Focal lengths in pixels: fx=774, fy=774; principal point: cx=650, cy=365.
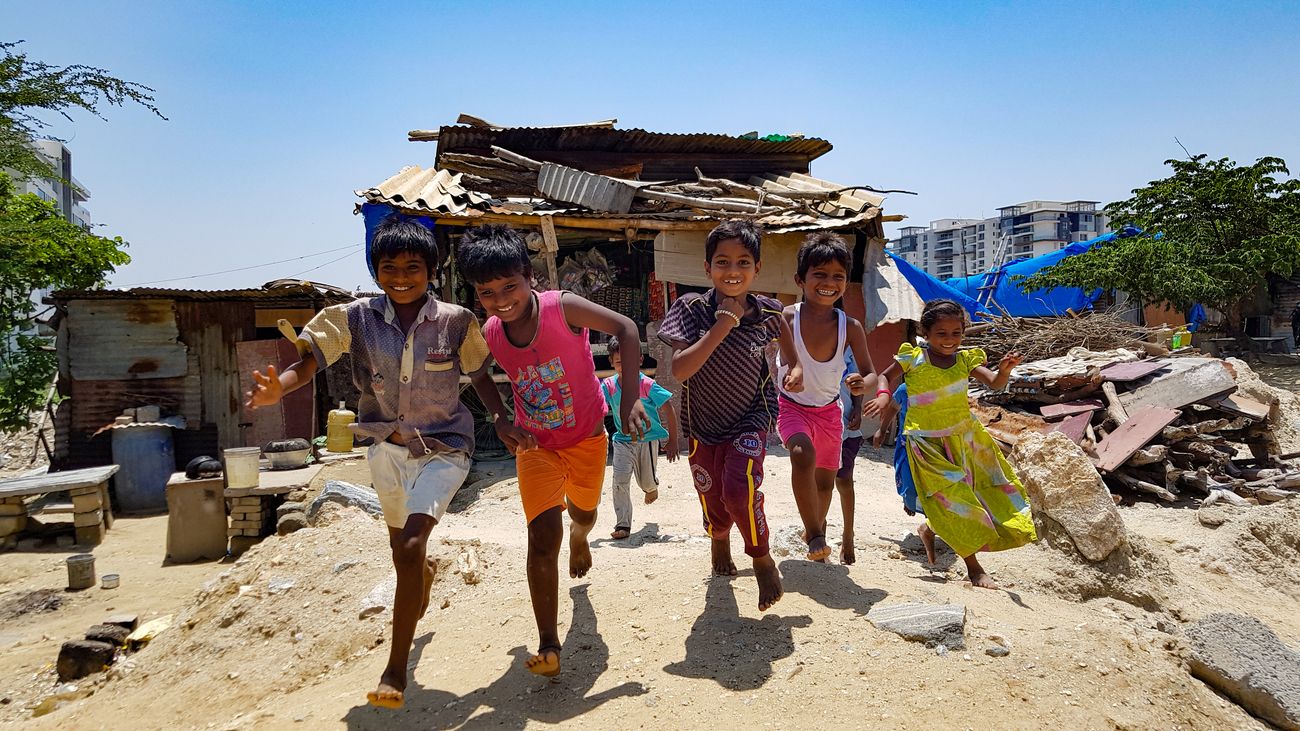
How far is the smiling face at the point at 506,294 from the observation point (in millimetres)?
2965

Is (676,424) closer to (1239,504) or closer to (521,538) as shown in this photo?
(521,538)

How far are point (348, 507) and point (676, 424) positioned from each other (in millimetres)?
3732

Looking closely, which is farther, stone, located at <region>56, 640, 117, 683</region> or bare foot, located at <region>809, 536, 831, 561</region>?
stone, located at <region>56, 640, 117, 683</region>

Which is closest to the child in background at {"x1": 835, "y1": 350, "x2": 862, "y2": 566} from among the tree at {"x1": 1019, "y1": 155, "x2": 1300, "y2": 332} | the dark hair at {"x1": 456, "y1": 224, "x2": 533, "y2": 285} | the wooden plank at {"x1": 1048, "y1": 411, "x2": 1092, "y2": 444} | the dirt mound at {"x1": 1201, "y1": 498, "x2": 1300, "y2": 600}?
the dark hair at {"x1": 456, "y1": 224, "x2": 533, "y2": 285}

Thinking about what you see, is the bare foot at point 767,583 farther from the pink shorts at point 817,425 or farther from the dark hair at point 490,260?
the dark hair at point 490,260

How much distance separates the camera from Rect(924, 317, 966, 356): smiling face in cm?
434

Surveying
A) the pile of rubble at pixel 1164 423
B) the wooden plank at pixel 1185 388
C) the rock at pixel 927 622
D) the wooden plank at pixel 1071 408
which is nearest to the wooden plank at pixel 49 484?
the rock at pixel 927 622

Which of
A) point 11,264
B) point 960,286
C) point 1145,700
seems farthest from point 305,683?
point 960,286

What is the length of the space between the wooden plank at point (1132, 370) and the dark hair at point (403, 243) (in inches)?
345

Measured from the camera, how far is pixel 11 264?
11.4m

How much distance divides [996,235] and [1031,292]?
48.5 metres

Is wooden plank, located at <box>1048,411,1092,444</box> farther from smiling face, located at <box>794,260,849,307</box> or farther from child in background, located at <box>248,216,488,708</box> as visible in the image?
child in background, located at <box>248,216,488,708</box>

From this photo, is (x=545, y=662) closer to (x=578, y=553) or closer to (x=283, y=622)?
(x=578, y=553)

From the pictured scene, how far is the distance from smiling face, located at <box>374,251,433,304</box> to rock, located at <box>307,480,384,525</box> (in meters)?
4.44
